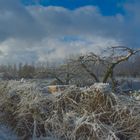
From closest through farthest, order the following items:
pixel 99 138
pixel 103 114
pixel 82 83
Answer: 1. pixel 99 138
2. pixel 103 114
3. pixel 82 83

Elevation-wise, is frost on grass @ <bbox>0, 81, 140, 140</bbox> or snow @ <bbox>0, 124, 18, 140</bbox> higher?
frost on grass @ <bbox>0, 81, 140, 140</bbox>

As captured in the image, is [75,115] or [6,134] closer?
[75,115]

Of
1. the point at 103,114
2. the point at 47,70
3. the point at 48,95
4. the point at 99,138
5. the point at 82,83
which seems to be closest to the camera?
the point at 99,138

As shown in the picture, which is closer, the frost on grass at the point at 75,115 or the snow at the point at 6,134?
the frost on grass at the point at 75,115

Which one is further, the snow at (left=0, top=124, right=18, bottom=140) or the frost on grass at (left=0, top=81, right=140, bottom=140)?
the snow at (left=0, top=124, right=18, bottom=140)

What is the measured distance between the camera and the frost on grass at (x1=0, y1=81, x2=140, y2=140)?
7656 millimetres

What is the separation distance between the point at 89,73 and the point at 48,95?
3.17 m

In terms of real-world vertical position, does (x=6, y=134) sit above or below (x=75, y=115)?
below

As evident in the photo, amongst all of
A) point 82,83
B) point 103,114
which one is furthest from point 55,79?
point 103,114

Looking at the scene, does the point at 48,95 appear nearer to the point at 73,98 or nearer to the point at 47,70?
the point at 73,98

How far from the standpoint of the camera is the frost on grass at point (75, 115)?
7656mm

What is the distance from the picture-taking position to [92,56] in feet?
36.5

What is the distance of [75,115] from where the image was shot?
25.9 feet

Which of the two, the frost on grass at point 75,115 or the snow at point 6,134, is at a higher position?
the frost on grass at point 75,115
